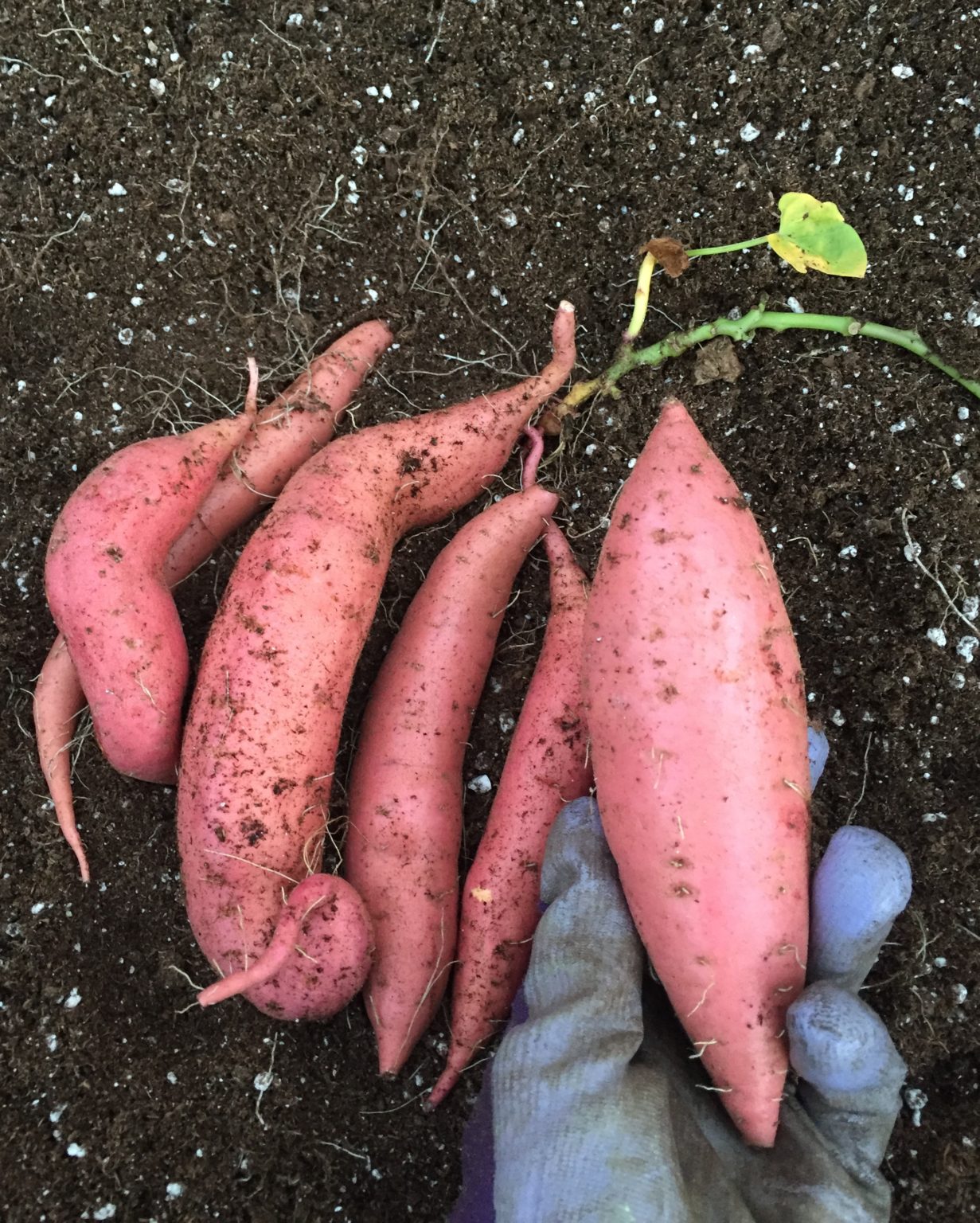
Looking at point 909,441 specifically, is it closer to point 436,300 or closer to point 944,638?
point 944,638

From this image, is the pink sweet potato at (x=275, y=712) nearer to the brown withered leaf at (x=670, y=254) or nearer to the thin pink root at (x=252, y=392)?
the thin pink root at (x=252, y=392)

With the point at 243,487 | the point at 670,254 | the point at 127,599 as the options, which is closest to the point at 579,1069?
the point at 127,599

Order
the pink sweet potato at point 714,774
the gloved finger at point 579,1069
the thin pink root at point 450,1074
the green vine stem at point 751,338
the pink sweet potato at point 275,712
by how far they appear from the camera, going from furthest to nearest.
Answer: the green vine stem at point 751,338 < the thin pink root at point 450,1074 < the pink sweet potato at point 275,712 < the pink sweet potato at point 714,774 < the gloved finger at point 579,1069

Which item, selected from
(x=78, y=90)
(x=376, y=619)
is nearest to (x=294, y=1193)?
(x=376, y=619)

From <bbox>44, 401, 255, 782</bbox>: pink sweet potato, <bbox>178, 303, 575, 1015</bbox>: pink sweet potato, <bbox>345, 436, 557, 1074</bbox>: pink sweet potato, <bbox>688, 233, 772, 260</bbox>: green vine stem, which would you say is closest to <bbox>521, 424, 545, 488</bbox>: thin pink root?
<bbox>345, 436, 557, 1074</bbox>: pink sweet potato

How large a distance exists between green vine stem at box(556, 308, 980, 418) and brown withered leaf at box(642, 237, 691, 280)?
11cm

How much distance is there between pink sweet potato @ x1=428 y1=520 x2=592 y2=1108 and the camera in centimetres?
130

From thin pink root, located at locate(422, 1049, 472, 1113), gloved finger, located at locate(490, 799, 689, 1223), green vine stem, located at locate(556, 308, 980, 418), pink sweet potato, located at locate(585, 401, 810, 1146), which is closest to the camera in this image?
gloved finger, located at locate(490, 799, 689, 1223)

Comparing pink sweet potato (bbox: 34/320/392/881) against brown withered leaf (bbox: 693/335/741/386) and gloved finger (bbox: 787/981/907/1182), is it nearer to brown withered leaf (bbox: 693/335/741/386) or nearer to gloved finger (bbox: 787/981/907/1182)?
brown withered leaf (bbox: 693/335/741/386)

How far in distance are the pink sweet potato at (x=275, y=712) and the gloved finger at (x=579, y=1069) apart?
0.33m

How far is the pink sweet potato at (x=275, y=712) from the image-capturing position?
1.21m

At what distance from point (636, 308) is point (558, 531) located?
0.41 m

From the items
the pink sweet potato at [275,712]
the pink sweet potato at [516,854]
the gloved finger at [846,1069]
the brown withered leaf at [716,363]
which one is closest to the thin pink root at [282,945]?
the pink sweet potato at [275,712]

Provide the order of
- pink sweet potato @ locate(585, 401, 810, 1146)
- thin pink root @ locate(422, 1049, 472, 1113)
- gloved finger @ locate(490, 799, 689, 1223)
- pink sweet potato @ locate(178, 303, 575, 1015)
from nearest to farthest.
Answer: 1. gloved finger @ locate(490, 799, 689, 1223)
2. pink sweet potato @ locate(585, 401, 810, 1146)
3. pink sweet potato @ locate(178, 303, 575, 1015)
4. thin pink root @ locate(422, 1049, 472, 1113)
